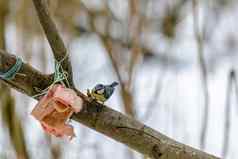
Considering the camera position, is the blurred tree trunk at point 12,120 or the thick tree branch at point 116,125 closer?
the thick tree branch at point 116,125

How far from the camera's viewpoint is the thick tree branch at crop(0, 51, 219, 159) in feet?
1.43

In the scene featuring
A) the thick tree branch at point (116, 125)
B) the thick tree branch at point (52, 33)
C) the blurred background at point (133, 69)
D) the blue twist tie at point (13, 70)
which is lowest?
the blurred background at point (133, 69)

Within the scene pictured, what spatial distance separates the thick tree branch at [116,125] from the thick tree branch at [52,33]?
26mm

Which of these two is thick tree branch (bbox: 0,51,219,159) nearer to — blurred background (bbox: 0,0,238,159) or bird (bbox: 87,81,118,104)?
bird (bbox: 87,81,118,104)

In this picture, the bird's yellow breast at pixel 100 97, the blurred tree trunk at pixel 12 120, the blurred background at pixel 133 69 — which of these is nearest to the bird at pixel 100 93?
the bird's yellow breast at pixel 100 97

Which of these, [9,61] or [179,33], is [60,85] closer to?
[9,61]

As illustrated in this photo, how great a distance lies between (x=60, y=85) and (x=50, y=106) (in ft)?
0.07

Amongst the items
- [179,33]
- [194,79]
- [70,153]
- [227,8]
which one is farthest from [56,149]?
[227,8]

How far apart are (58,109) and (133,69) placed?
1.41 feet

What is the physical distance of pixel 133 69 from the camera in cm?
86

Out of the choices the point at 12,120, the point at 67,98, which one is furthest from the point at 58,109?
the point at 12,120

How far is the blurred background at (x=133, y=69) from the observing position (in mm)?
831

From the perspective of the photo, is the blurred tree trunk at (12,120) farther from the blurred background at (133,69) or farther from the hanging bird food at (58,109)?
the hanging bird food at (58,109)

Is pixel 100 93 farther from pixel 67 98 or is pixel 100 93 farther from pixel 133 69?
pixel 133 69
